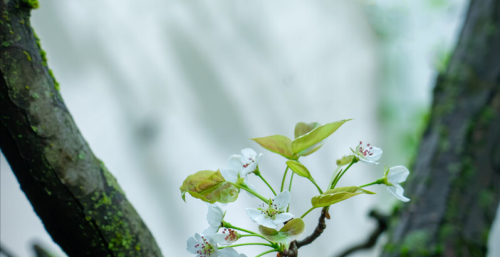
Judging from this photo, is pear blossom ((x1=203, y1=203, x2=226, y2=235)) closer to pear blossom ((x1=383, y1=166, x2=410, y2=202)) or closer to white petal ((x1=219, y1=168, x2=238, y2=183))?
white petal ((x1=219, y1=168, x2=238, y2=183))

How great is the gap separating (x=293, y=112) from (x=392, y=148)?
80cm

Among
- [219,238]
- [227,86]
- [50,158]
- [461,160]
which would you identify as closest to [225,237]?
[219,238]

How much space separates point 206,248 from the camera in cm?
37

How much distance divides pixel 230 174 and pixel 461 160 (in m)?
0.98

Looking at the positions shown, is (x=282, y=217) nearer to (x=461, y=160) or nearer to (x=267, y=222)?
(x=267, y=222)

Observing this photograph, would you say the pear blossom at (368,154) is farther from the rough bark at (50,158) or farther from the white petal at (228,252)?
the rough bark at (50,158)

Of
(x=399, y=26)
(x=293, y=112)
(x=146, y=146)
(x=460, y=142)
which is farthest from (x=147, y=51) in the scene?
(x=399, y=26)

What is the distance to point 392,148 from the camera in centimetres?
255

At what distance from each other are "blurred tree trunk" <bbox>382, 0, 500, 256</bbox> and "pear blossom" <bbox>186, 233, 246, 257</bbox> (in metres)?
0.75

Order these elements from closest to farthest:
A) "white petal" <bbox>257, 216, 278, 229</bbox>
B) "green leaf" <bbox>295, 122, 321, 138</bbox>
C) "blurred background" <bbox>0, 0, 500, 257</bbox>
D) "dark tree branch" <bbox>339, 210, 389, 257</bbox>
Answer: "white petal" <bbox>257, 216, 278, 229</bbox> → "green leaf" <bbox>295, 122, 321, 138</bbox> → "dark tree branch" <bbox>339, 210, 389, 257</bbox> → "blurred background" <bbox>0, 0, 500, 257</bbox>

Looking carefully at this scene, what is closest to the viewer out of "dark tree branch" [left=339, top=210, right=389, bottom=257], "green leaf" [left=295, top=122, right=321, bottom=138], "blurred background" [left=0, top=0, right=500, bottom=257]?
"green leaf" [left=295, top=122, right=321, bottom=138]

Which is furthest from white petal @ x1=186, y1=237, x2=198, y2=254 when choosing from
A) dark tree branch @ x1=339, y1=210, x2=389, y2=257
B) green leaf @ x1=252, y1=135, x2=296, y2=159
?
dark tree branch @ x1=339, y1=210, x2=389, y2=257

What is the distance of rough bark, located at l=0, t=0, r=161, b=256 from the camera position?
46 cm

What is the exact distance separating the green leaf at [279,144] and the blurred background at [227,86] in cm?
108
